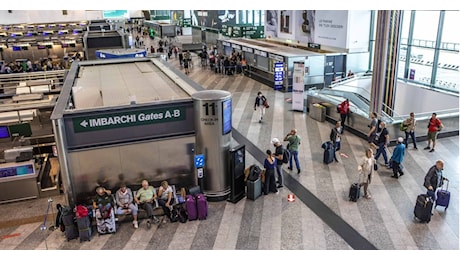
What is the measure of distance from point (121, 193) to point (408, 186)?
7.30 meters

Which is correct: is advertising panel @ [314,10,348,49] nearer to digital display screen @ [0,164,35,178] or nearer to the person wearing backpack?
the person wearing backpack

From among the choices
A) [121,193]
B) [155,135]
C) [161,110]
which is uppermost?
[161,110]

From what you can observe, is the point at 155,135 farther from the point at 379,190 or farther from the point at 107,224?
the point at 379,190

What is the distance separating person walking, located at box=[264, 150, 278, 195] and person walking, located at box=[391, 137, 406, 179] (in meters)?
3.39

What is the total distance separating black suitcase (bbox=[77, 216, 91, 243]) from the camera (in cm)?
837

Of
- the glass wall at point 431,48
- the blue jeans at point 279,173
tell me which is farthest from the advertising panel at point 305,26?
the blue jeans at point 279,173

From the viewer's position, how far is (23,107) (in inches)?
467

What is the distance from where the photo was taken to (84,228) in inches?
332

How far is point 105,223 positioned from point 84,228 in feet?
1.42

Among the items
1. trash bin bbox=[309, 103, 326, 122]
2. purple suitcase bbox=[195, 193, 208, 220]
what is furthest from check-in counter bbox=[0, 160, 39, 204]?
trash bin bbox=[309, 103, 326, 122]

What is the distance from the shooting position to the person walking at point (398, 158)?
1071cm

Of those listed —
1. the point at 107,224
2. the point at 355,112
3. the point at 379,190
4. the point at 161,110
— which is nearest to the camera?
the point at 107,224

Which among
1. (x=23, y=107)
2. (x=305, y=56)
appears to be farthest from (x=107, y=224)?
(x=305, y=56)

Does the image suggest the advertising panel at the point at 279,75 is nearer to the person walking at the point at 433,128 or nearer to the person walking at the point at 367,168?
the person walking at the point at 433,128
